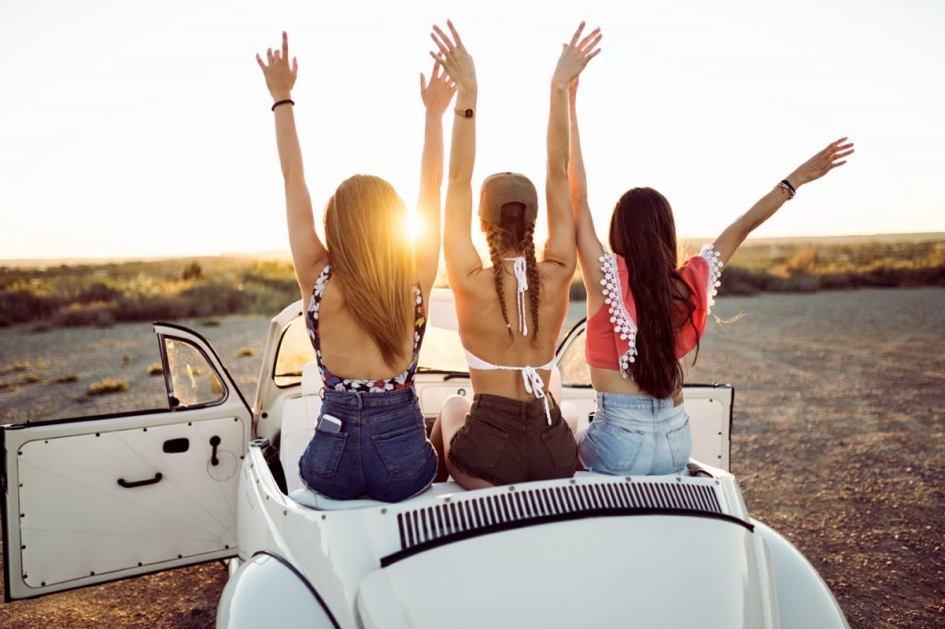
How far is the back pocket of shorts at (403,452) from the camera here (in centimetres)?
238

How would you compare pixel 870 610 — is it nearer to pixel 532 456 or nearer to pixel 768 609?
pixel 768 609

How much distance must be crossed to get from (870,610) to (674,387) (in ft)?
8.27

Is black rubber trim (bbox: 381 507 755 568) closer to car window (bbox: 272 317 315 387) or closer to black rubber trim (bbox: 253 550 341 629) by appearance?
black rubber trim (bbox: 253 550 341 629)

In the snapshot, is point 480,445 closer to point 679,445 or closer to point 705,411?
point 679,445

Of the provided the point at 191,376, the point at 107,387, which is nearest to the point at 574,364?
the point at 191,376

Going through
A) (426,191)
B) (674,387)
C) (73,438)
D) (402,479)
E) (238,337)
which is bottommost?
(238,337)

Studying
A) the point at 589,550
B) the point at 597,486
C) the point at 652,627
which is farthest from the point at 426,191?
the point at 652,627

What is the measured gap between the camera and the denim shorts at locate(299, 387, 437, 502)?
2.38 meters

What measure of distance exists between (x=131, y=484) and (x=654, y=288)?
297cm

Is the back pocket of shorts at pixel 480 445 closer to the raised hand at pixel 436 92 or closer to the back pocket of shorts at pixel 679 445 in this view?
the back pocket of shorts at pixel 679 445

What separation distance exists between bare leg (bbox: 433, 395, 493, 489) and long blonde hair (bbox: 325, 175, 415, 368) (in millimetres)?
489

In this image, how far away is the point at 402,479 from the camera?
2.39m

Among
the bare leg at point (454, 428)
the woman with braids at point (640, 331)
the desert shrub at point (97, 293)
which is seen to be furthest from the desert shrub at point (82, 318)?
the woman with braids at point (640, 331)

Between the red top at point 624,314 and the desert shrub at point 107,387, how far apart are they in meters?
11.1
